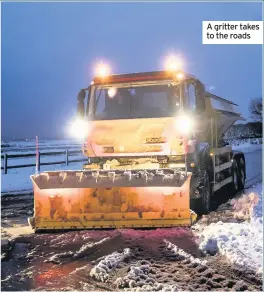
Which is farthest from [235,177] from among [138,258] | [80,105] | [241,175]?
[138,258]

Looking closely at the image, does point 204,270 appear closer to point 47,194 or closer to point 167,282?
point 167,282

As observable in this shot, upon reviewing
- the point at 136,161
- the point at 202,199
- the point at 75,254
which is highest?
the point at 136,161

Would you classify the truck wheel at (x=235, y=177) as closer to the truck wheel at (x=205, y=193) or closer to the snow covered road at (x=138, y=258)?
the truck wheel at (x=205, y=193)

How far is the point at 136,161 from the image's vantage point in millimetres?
8094

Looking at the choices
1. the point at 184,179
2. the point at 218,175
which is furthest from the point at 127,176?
the point at 218,175

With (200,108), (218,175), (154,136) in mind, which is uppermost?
(200,108)

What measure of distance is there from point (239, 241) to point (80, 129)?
12.4 feet

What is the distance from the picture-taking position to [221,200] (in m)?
10.5

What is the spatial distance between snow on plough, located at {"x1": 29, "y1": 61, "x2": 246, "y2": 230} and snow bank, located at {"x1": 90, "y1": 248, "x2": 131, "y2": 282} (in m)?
1.24

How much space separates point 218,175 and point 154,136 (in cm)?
275

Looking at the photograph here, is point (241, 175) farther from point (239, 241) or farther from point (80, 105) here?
point (239, 241)

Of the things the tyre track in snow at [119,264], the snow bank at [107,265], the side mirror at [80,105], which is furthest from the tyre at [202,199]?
the snow bank at [107,265]

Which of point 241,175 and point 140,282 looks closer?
point 140,282

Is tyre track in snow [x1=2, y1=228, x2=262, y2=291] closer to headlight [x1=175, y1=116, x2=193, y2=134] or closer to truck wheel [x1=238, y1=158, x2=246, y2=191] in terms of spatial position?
headlight [x1=175, y1=116, x2=193, y2=134]
